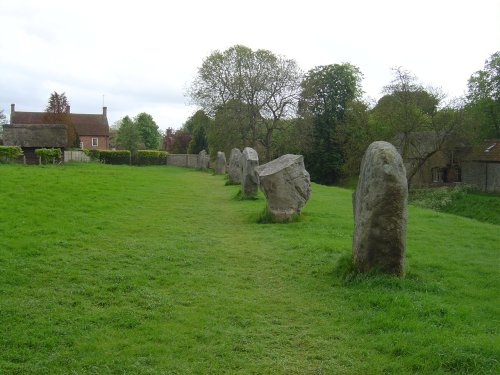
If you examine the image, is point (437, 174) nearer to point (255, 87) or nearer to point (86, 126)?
point (255, 87)

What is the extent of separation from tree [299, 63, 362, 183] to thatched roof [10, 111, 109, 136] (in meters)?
37.2

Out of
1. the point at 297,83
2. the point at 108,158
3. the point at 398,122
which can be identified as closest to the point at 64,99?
the point at 108,158

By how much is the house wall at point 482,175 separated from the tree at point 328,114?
1225 centimetres

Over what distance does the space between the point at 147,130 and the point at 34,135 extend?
5117 cm

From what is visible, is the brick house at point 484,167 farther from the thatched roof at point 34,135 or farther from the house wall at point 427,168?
the thatched roof at point 34,135

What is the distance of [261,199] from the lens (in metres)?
20.5

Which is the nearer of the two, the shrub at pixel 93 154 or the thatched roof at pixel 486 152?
the thatched roof at pixel 486 152

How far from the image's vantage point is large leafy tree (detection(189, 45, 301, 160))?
1860 inches

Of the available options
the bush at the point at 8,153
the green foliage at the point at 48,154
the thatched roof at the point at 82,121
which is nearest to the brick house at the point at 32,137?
the green foliage at the point at 48,154

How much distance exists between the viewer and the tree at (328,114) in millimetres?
51312

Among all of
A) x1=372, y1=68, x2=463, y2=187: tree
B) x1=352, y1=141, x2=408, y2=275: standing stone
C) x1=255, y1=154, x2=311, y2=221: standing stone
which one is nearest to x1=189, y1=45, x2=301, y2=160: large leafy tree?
x1=372, y1=68, x2=463, y2=187: tree

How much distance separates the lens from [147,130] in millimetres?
90812

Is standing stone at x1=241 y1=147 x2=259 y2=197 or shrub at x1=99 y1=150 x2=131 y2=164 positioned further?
shrub at x1=99 y1=150 x2=131 y2=164

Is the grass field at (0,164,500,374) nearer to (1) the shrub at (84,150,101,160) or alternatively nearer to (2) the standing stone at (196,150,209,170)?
(1) the shrub at (84,150,101,160)
